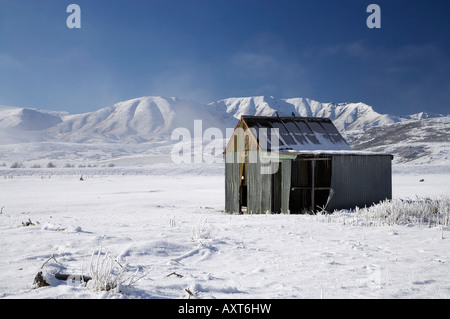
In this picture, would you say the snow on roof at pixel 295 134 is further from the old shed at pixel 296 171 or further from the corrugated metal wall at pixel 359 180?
the corrugated metal wall at pixel 359 180

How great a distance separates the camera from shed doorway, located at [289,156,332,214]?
14.8 metres

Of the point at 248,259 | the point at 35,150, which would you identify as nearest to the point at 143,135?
the point at 35,150

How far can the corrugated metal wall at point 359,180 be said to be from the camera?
14.1m

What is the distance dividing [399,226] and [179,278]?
6587mm

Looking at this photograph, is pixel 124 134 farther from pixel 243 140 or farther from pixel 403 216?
pixel 403 216

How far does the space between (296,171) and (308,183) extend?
754mm

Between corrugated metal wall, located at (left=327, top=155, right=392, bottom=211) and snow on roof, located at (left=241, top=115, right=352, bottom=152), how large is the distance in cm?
202

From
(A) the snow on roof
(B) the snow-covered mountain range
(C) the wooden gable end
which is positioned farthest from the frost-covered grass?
(B) the snow-covered mountain range

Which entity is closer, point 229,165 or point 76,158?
point 229,165

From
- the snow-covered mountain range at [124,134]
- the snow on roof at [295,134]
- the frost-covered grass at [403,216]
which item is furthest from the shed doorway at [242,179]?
the frost-covered grass at [403,216]

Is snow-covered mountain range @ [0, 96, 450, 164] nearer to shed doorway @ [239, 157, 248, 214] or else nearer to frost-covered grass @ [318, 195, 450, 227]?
shed doorway @ [239, 157, 248, 214]

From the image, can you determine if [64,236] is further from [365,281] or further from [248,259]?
[365,281]
